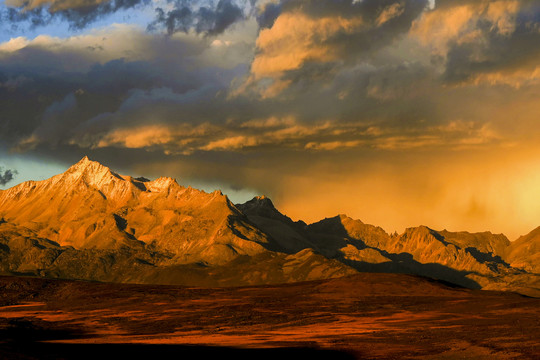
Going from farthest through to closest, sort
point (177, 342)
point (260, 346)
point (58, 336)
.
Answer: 1. point (58, 336)
2. point (177, 342)
3. point (260, 346)

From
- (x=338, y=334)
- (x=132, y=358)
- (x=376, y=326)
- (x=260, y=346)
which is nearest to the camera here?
(x=132, y=358)

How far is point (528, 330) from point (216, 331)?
73804 mm

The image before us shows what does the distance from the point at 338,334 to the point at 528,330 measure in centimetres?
4208

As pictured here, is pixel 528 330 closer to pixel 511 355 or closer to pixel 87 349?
pixel 511 355

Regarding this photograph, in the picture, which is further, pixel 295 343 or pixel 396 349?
pixel 295 343

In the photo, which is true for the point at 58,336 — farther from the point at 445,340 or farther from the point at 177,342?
the point at 445,340

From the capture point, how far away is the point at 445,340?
475 ft

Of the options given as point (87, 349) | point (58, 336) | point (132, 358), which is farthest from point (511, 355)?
point (58, 336)

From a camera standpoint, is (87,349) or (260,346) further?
(260,346)

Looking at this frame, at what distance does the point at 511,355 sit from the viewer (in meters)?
121

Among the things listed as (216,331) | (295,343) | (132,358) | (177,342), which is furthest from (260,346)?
(216,331)

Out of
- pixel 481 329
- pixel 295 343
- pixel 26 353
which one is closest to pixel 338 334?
pixel 295 343

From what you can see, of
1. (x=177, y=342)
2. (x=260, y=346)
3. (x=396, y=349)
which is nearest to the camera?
(x=396, y=349)

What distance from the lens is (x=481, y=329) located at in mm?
167375
